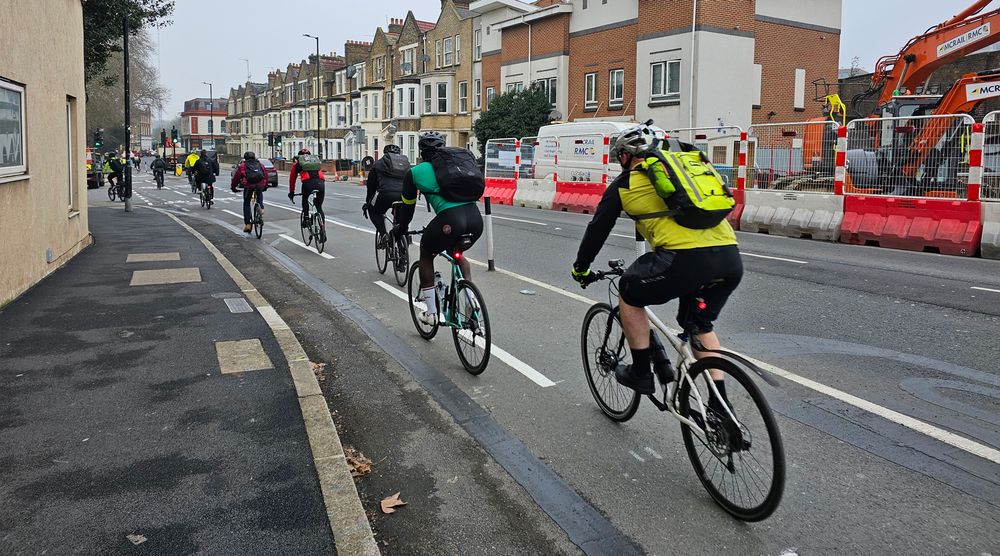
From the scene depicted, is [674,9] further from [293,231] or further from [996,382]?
[996,382]

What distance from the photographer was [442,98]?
160ft

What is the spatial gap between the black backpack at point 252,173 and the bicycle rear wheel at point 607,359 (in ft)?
37.9

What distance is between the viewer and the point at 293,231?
17.0 m

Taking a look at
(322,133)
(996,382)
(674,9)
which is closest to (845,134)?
(996,382)

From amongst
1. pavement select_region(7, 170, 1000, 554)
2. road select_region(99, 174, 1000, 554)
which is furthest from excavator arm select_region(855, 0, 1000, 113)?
pavement select_region(7, 170, 1000, 554)

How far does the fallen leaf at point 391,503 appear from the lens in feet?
12.0

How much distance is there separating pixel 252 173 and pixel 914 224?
39.4ft

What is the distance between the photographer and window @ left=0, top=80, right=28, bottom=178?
826 centimetres

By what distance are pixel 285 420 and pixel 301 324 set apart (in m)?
3.02

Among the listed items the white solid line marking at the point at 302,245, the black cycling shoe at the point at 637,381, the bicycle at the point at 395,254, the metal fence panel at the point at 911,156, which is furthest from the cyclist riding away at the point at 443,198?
the metal fence panel at the point at 911,156

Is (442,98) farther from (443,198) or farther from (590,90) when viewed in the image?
(443,198)

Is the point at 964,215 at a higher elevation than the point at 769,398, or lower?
higher

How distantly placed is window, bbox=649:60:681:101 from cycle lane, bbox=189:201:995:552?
25.5m

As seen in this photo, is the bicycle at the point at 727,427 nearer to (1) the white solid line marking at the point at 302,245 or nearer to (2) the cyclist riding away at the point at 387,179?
(2) the cyclist riding away at the point at 387,179
